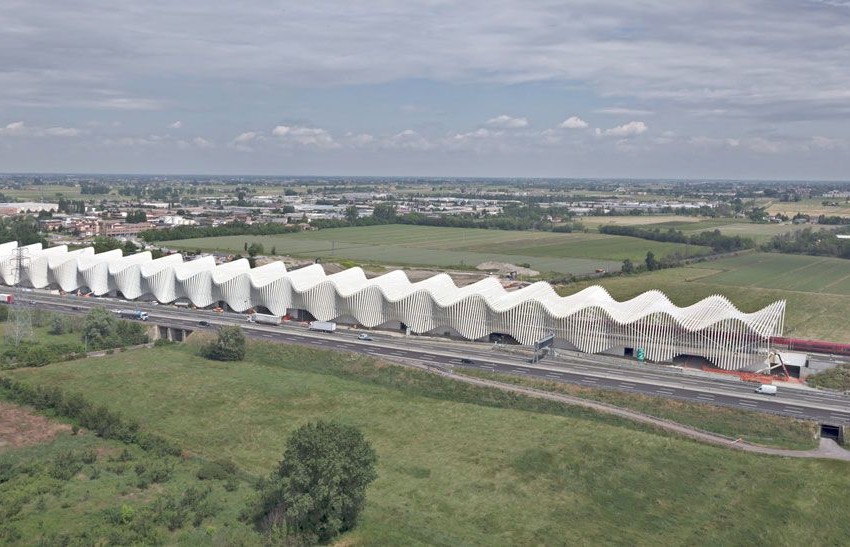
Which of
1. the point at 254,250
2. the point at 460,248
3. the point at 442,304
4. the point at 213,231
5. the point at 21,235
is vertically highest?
the point at 21,235

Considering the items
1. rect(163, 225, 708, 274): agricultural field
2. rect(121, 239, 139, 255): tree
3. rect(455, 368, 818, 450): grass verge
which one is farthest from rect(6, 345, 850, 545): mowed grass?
rect(163, 225, 708, 274): agricultural field

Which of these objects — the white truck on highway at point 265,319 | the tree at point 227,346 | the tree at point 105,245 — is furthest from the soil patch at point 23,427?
the tree at point 105,245

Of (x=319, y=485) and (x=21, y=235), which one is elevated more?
(x=21, y=235)

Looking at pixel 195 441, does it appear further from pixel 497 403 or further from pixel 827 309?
pixel 827 309

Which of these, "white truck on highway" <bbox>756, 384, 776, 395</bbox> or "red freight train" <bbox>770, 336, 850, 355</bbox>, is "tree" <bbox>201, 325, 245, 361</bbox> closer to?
"white truck on highway" <bbox>756, 384, 776, 395</bbox>

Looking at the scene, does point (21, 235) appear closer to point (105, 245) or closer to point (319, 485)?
point (105, 245)

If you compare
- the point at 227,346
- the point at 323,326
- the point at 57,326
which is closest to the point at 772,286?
the point at 323,326

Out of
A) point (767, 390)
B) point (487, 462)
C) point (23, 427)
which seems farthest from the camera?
point (767, 390)

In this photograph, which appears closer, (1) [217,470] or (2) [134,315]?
(1) [217,470]
